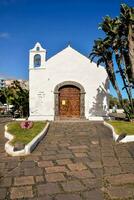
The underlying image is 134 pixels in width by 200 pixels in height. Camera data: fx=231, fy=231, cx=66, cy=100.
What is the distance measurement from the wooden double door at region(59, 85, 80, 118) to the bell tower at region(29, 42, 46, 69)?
294cm

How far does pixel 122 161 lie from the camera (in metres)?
6.95

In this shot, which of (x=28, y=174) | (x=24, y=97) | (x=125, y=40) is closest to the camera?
(x=28, y=174)

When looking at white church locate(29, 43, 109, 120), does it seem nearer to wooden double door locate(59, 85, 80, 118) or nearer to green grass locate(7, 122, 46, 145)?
wooden double door locate(59, 85, 80, 118)

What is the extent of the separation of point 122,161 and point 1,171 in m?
3.51

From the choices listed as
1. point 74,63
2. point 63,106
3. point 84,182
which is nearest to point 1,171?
point 84,182

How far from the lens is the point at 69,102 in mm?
19938

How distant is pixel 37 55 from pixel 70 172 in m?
15.7

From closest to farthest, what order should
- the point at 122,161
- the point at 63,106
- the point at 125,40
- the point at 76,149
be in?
the point at 122,161 < the point at 76,149 < the point at 125,40 < the point at 63,106

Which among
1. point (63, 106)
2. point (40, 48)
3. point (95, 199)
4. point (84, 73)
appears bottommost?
point (95, 199)

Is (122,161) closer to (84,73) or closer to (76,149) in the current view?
(76,149)

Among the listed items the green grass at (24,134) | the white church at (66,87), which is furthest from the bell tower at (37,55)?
the green grass at (24,134)

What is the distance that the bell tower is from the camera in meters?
19.9

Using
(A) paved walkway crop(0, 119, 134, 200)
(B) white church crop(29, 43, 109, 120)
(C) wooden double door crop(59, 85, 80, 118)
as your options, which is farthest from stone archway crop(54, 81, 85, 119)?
(A) paved walkway crop(0, 119, 134, 200)

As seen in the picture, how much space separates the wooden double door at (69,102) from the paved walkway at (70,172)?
10.2 metres
